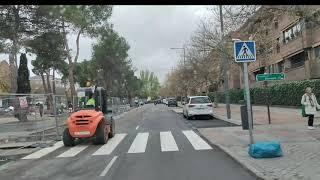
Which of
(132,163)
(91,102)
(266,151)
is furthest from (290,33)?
(132,163)

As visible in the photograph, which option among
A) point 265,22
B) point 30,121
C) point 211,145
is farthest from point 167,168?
point 30,121

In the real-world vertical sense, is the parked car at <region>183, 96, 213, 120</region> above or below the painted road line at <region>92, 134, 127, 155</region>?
above

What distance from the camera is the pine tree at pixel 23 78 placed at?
40.2 meters

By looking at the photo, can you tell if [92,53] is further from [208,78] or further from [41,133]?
[41,133]

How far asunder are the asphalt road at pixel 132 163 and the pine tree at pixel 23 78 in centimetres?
2300

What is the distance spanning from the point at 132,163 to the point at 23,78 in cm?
3109

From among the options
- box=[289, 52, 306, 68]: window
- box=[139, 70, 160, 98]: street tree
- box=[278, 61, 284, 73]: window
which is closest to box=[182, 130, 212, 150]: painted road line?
box=[289, 52, 306, 68]: window

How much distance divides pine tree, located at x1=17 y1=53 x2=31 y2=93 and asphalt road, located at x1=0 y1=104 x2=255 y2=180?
23004 millimetres

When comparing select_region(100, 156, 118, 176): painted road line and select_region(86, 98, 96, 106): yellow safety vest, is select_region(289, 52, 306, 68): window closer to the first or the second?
select_region(86, 98, 96, 106): yellow safety vest

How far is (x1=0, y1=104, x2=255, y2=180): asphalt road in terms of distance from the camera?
36.0 ft

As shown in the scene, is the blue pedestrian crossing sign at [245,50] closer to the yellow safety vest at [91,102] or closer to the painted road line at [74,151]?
the painted road line at [74,151]

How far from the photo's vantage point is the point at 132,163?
12.9 metres

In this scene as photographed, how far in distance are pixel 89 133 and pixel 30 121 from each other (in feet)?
14.3

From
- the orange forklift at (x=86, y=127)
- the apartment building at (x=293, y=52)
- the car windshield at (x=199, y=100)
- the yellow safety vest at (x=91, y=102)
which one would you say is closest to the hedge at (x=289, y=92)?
the apartment building at (x=293, y=52)
